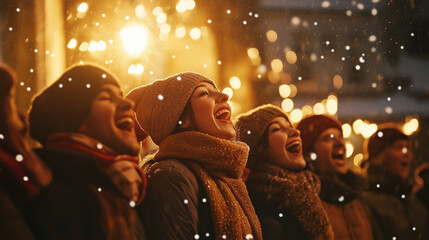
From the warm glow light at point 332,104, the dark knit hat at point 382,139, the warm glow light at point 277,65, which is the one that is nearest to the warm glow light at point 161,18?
the warm glow light at point 277,65

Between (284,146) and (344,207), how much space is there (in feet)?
1.44

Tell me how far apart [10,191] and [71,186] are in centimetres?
16

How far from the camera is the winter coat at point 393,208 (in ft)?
8.05

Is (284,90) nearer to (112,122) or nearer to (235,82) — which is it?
(235,82)

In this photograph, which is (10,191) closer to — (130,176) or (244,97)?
(130,176)

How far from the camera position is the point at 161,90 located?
180cm

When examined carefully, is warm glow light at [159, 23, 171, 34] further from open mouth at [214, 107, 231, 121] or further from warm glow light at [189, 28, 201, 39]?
open mouth at [214, 107, 231, 121]

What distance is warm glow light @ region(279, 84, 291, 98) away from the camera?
131 inches

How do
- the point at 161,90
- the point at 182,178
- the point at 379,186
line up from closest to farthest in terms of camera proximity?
the point at 182,178 < the point at 161,90 < the point at 379,186

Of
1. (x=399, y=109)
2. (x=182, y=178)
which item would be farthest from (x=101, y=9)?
(x=399, y=109)

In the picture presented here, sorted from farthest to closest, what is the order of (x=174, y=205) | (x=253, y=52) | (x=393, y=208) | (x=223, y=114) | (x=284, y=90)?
(x=284, y=90)
(x=253, y=52)
(x=393, y=208)
(x=223, y=114)
(x=174, y=205)

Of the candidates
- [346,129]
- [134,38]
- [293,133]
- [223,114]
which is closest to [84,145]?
[223,114]

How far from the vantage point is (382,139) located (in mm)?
2605

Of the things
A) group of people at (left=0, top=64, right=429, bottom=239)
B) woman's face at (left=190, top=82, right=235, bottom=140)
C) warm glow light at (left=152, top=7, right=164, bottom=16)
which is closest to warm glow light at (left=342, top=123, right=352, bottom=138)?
group of people at (left=0, top=64, right=429, bottom=239)
